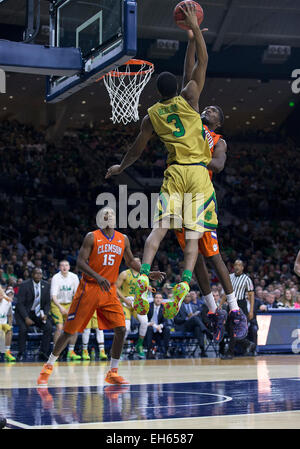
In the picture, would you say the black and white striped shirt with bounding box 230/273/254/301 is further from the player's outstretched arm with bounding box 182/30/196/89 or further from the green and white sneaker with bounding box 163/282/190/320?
the green and white sneaker with bounding box 163/282/190/320

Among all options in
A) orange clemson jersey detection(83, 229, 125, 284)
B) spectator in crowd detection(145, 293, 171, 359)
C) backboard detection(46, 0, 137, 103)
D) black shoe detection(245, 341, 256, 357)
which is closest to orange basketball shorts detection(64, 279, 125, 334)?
orange clemson jersey detection(83, 229, 125, 284)

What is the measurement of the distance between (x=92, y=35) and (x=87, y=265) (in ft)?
9.05

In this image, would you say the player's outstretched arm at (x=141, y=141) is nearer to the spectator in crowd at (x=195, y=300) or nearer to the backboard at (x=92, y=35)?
the backboard at (x=92, y=35)

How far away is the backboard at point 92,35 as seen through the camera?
7439 millimetres

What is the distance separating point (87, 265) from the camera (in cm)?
839

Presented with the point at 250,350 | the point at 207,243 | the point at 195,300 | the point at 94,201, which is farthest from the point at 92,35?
the point at 94,201

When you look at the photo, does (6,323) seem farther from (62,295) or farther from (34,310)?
(62,295)

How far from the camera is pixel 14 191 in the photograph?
23312 mm

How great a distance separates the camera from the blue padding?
24.4 feet

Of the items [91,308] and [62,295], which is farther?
[62,295]

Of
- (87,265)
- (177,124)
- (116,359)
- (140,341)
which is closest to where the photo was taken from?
(177,124)

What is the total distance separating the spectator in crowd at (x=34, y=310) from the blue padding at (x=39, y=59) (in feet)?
21.1

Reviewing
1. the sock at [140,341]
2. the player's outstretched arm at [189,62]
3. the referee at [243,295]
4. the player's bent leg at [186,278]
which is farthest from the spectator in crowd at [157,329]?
the player's outstretched arm at [189,62]
